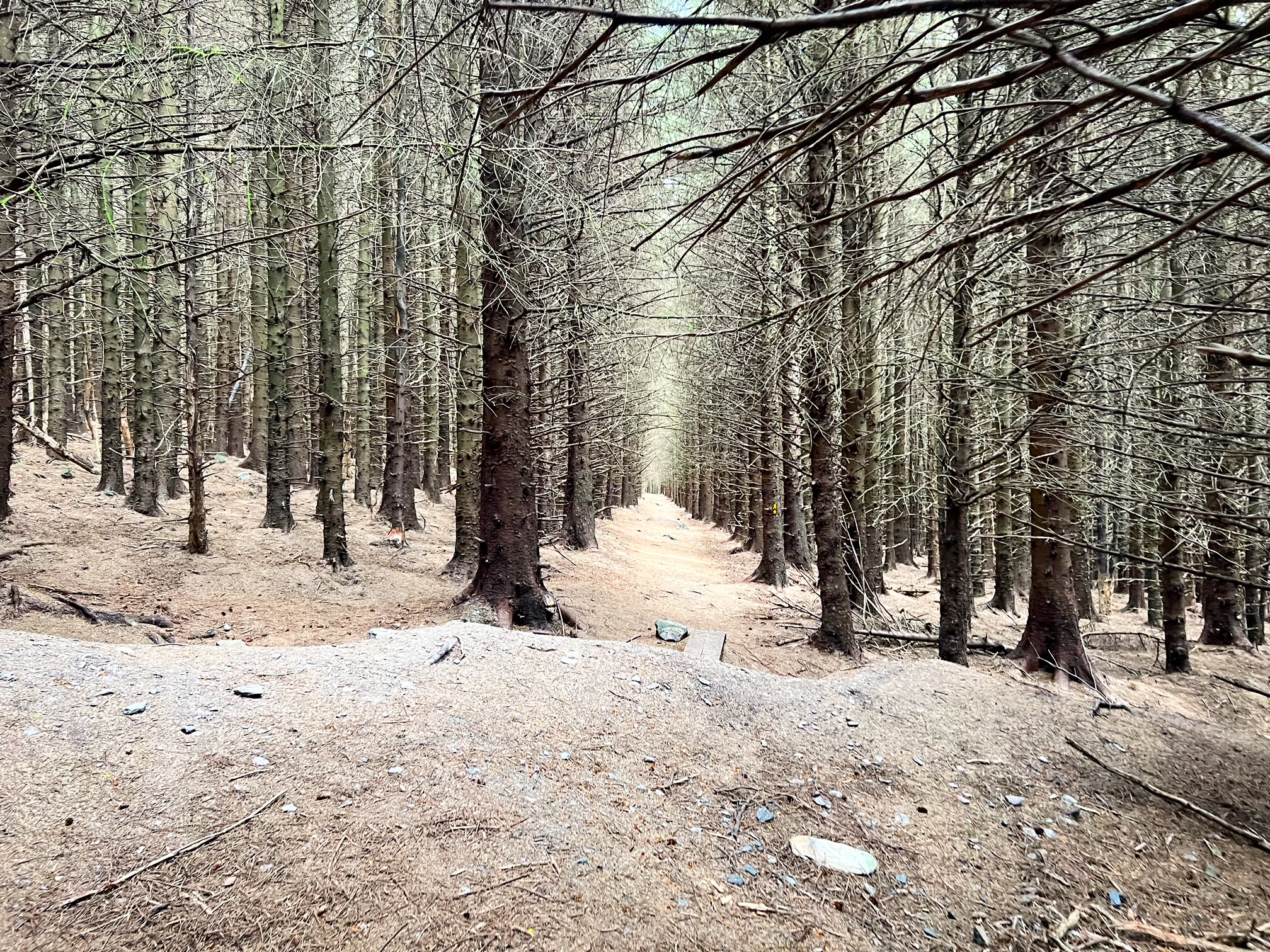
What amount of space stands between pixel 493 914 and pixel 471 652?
7.61 ft

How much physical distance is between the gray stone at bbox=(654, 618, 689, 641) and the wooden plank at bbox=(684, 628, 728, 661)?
0.30 ft

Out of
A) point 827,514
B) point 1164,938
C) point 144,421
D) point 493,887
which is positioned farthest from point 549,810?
point 144,421

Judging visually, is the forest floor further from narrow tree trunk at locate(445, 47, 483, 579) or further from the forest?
narrow tree trunk at locate(445, 47, 483, 579)

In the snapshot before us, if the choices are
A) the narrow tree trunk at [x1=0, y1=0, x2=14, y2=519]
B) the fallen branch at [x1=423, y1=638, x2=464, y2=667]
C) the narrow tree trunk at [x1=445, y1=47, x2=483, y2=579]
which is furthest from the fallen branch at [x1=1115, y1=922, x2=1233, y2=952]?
the narrow tree trunk at [x1=445, y1=47, x2=483, y2=579]

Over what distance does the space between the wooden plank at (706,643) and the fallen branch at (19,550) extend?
20.7 ft

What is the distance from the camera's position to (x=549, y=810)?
2.85m

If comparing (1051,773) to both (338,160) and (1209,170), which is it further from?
(338,160)

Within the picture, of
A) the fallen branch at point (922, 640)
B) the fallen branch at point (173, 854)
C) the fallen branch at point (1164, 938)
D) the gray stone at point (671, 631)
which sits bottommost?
the fallen branch at point (922, 640)

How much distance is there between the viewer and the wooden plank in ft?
21.1

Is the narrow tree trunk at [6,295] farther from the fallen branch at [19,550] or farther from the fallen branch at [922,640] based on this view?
the fallen branch at [922,640]

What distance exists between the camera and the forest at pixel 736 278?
2.16 m

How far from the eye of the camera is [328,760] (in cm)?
295

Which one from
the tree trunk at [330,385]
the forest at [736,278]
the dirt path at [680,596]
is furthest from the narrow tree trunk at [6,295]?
the dirt path at [680,596]

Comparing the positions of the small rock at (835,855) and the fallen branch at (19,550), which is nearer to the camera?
the small rock at (835,855)
